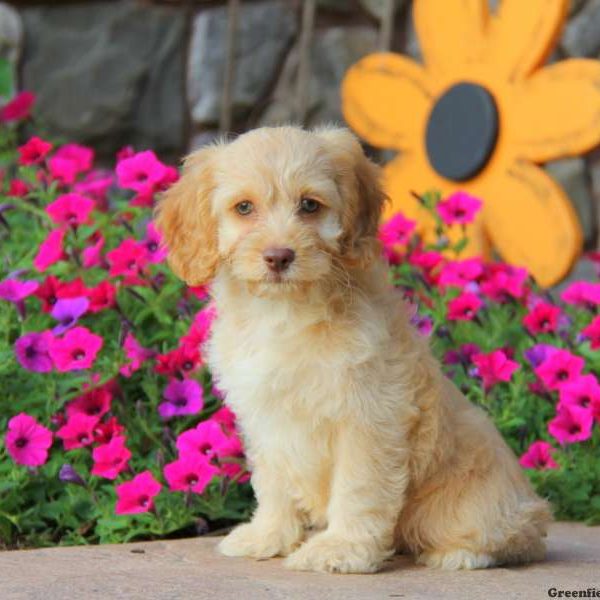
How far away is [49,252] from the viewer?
455 cm

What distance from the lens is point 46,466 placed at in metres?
4.23

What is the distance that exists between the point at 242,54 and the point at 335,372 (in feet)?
15.6

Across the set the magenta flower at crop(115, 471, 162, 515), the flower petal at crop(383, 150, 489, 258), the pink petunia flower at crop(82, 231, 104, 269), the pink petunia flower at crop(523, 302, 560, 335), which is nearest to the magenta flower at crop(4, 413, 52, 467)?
the magenta flower at crop(115, 471, 162, 515)

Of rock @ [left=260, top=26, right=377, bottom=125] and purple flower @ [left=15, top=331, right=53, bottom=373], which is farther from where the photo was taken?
rock @ [left=260, top=26, right=377, bottom=125]

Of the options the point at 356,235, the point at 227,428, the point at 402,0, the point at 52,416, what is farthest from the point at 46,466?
the point at 402,0

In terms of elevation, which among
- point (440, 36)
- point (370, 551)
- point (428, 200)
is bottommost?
point (370, 551)

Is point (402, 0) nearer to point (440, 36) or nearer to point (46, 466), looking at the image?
point (440, 36)

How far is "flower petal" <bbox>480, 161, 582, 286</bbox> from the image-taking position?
5.82 m

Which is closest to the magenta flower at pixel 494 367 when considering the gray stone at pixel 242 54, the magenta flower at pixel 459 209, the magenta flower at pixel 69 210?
the magenta flower at pixel 459 209

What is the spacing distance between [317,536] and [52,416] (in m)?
1.14

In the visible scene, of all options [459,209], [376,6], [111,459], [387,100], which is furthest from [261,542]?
[376,6]

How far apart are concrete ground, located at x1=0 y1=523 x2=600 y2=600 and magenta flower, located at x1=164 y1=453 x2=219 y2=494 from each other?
20 cm

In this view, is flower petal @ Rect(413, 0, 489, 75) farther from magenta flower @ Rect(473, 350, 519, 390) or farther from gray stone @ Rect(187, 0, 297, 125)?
magenta flower @ Rect(473, 350, 519, 390)

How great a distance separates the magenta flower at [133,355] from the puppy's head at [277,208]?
0.72 m
